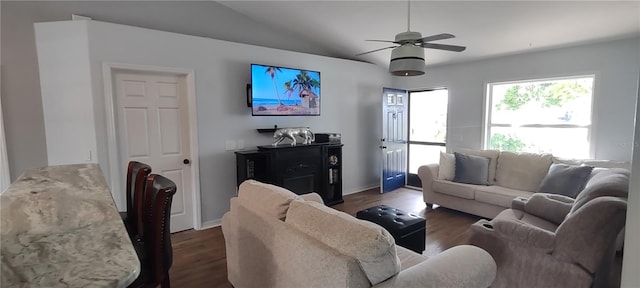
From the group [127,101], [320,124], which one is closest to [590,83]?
[320,124]

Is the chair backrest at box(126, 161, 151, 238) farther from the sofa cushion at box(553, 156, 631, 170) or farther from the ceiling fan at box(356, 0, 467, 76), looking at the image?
the sofa cushion at box(553, 156, 631, 170)

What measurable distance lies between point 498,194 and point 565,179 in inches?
27.2

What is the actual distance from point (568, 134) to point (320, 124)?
3562 mm

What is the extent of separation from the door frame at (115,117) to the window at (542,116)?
448 centimetres

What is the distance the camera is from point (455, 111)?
532cm

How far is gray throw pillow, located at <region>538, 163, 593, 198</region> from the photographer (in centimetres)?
322

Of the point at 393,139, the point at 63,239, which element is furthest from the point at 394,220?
the point at 393,139

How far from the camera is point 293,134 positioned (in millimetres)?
4273

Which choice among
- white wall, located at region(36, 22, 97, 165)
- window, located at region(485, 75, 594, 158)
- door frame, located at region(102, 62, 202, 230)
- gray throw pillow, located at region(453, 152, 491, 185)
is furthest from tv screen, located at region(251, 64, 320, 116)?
window, located at region(485, 75, 594, 158)

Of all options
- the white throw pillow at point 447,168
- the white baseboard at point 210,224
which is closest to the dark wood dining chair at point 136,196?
the white baseboard at point 210,224

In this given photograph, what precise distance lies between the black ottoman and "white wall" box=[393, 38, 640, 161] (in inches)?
112

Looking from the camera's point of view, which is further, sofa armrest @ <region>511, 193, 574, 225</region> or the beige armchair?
sofa armrest @ <region>511, 193, 574, 225</region>

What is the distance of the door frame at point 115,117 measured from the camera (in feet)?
10.3

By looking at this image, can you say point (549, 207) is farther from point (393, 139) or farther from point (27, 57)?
point (27, 57)
